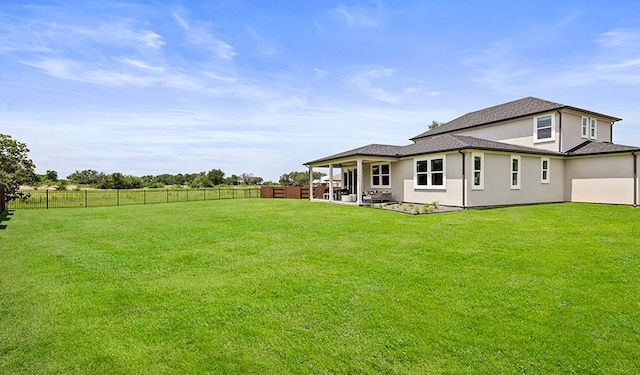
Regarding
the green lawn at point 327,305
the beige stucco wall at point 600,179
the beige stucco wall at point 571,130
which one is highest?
the beige stucco wall at point 571,130

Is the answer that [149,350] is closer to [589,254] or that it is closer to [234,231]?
[234,231]

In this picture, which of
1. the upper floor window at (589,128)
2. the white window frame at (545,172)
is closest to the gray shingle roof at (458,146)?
the white window frame at (545,172)

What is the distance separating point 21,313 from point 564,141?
77.2 ft

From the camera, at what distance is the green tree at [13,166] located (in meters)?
21.8

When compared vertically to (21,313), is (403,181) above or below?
above

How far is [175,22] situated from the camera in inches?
424

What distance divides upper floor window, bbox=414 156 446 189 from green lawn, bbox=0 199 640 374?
7.36 metres

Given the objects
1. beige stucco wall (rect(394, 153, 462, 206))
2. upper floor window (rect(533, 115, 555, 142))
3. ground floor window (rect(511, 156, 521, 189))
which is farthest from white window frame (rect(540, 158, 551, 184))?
beige stucco wall (rect(394, 153, 462, 206))

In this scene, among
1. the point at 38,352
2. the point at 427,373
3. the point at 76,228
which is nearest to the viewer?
the point at 427,373

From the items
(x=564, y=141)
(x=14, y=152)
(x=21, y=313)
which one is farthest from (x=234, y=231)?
(x=14, y=152)

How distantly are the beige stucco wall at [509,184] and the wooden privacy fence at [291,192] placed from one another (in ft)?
45.0

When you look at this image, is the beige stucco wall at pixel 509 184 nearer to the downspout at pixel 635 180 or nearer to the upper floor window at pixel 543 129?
the upper floor window at pixel 543 129

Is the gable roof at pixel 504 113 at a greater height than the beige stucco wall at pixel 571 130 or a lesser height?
greater

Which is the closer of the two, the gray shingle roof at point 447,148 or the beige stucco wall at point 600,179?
the gray shingle roof at point 447,148
